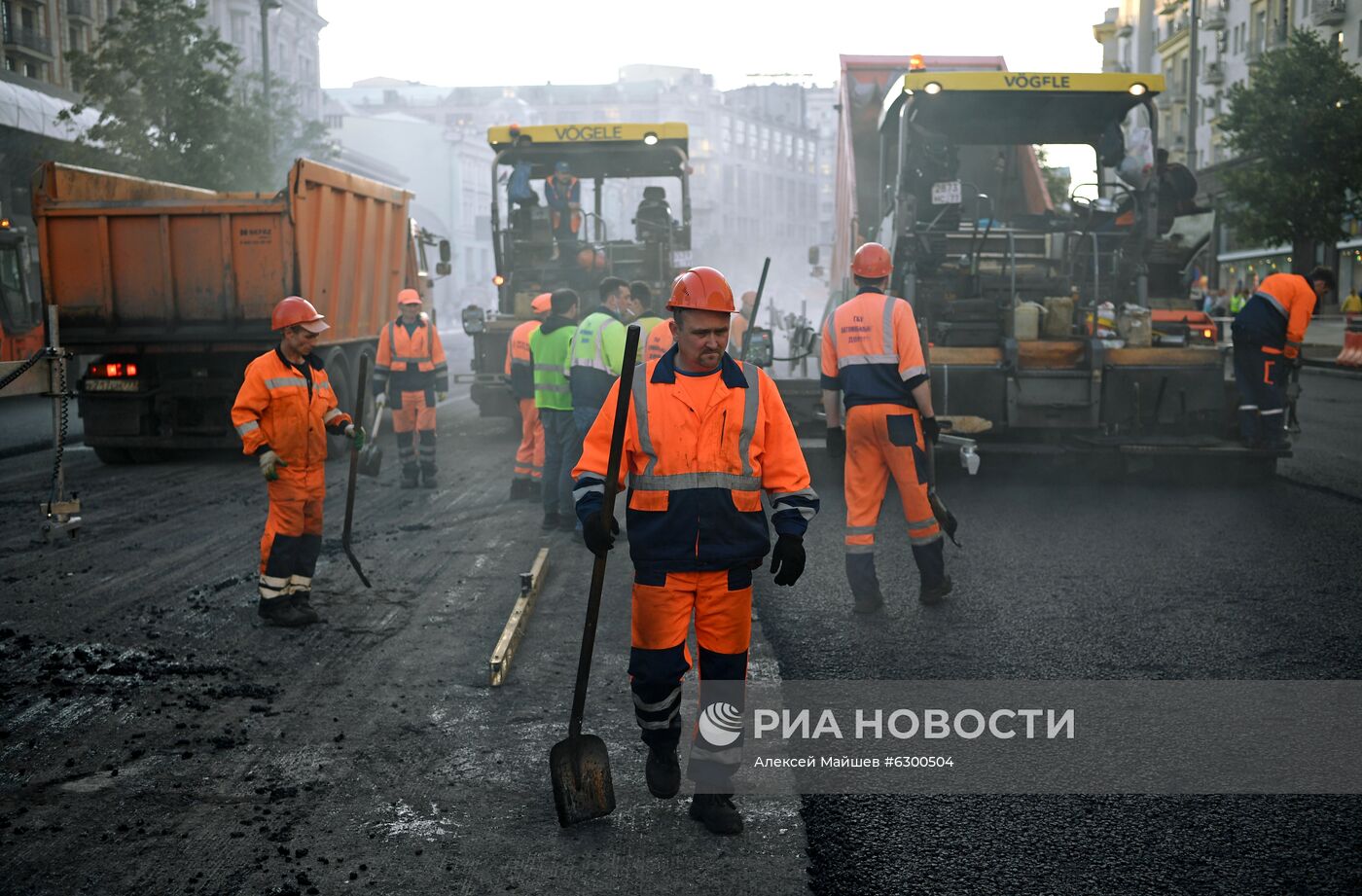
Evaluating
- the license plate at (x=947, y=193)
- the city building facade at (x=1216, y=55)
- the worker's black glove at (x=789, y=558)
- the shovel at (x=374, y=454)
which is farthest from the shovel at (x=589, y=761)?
the city building facade at (x=1216, y=55)

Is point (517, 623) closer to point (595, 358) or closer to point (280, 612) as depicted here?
point (280, 612)

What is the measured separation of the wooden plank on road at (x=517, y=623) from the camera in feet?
18.0

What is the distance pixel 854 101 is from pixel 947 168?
5073 mm

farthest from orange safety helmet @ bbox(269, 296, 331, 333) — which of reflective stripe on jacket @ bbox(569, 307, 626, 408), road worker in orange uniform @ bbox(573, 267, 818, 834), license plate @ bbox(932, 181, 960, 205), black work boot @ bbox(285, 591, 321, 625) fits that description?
license plate @ bbox(932, 181, 960, 205)

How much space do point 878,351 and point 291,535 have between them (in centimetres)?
307

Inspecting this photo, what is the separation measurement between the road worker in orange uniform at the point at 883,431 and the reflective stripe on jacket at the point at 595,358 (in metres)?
2.49

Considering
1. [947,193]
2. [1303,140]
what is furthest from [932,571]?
[1303,140]

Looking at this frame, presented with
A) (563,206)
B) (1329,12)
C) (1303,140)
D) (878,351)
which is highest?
(1329,12)

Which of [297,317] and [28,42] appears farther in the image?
[28,42]

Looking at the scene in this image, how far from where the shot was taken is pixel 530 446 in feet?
35.0

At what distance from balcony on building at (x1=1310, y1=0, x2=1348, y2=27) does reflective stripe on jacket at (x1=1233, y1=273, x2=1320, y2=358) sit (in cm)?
3764

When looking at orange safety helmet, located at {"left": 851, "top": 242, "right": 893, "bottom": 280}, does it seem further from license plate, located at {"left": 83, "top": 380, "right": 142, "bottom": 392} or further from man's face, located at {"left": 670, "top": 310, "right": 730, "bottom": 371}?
license plate, located at {"left": 83, "top": 380, "right": 142, "bottom": 392}

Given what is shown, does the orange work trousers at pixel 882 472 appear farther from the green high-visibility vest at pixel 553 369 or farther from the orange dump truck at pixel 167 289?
the orange dump truck at pixel 167 289

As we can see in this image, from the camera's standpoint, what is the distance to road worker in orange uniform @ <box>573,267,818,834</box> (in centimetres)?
406
